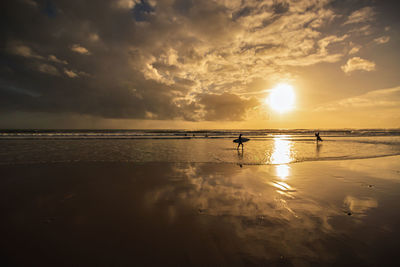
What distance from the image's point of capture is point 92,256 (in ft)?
12.1

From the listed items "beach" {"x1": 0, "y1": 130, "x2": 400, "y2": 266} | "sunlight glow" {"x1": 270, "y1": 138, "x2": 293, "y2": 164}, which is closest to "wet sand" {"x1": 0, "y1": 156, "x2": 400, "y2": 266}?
"beach" {"x1": 0, "y1": 130, "x2": 400, "y2": 266}

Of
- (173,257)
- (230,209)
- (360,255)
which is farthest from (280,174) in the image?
(173,257)

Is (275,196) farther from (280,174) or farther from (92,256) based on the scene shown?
(92,256)

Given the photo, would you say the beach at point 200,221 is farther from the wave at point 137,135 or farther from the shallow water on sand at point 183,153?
the wave at point 137,135

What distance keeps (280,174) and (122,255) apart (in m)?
9.25

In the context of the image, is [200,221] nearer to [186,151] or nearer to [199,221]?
[199,221]

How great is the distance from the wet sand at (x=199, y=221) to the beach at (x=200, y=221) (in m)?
0.03

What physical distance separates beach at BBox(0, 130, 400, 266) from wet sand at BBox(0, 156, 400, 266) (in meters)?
0.03

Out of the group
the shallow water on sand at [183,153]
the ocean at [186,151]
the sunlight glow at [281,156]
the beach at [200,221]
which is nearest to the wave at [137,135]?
the ocean at [186,151]

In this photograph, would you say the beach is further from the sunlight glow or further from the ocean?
the ocean

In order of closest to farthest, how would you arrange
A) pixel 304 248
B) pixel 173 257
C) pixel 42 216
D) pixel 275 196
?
pixel 173 257 < pixel 304 248 < pixel 42 216 < pixel 275 196

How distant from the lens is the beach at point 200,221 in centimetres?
368

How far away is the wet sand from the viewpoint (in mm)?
3686

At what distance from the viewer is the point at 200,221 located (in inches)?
199
